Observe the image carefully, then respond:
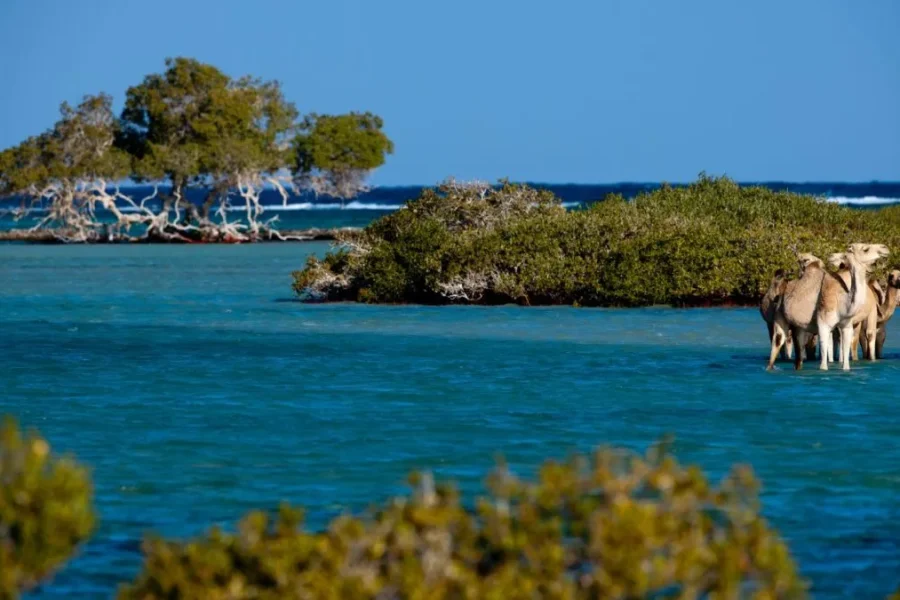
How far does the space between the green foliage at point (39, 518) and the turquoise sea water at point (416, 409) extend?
3411mm

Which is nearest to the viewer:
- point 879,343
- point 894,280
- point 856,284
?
point 856,284

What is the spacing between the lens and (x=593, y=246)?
30422 mm

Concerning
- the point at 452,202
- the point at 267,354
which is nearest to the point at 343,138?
the point at 452,202

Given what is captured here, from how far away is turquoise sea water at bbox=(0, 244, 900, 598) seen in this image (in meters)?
11.1

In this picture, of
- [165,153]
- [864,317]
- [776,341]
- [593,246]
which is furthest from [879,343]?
[165,153]

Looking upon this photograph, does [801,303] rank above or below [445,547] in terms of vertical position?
above

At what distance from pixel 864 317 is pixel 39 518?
14.3 meters

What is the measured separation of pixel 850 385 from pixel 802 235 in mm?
12417

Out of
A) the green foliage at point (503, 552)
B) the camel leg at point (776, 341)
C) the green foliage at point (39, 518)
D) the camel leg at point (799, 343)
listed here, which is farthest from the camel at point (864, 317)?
the green foliage at point (39, 518)

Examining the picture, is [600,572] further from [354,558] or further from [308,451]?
[308,451]

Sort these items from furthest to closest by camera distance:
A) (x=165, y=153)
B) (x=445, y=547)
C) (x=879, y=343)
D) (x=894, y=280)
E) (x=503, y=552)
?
(x=165, y=153) < (x=879, y=343) < (x=894, y=280) < (x=503, y=552) < (x=445, y=547)

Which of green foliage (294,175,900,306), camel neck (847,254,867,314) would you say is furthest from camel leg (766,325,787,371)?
green foliage (294,175,900,306)

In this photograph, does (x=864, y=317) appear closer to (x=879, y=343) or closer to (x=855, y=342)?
(x=855, y=342)

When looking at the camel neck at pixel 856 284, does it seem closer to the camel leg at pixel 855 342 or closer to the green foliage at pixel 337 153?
the camel leg at pixel 855 342
